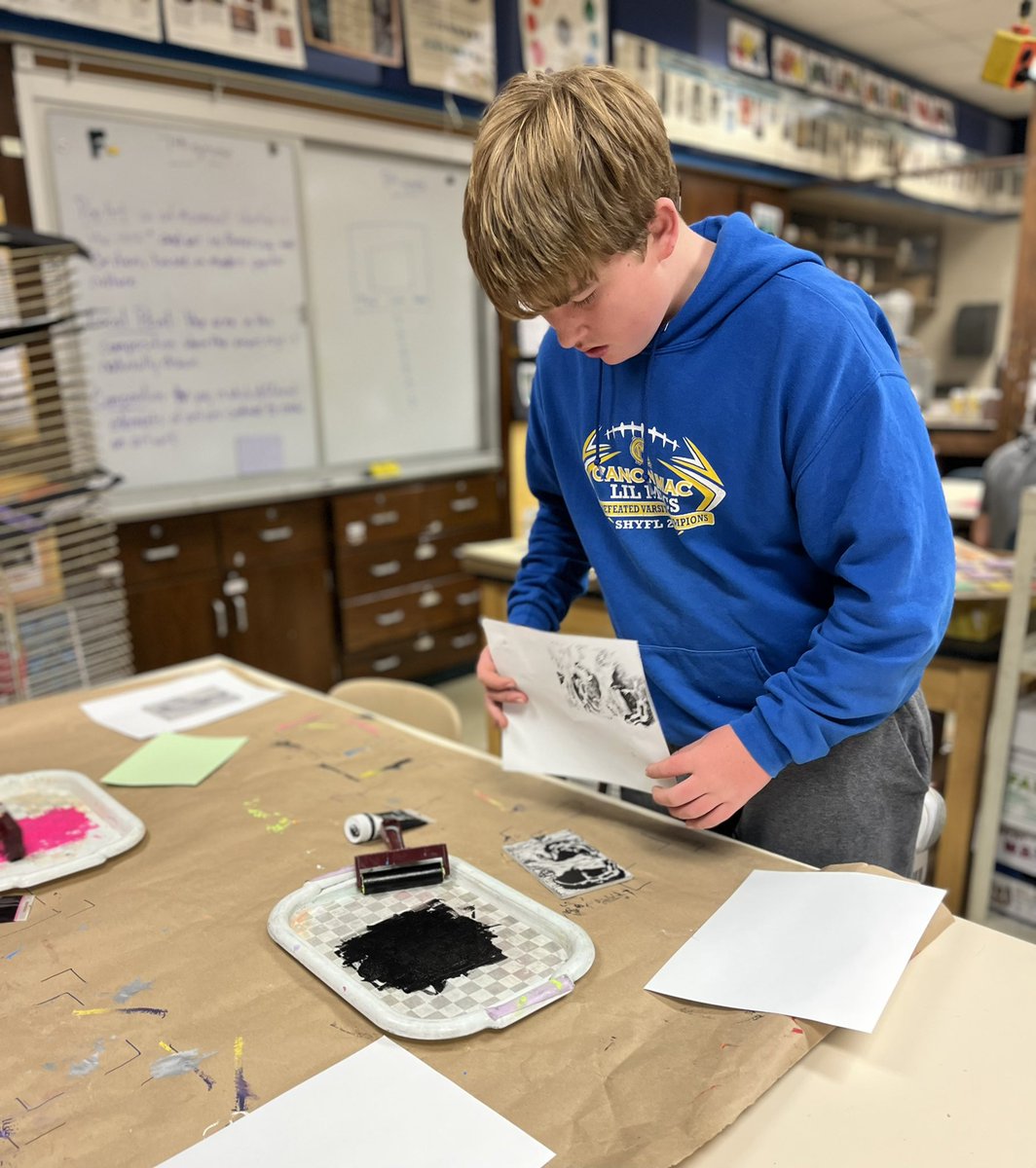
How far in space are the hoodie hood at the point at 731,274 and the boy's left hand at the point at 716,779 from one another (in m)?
0.39

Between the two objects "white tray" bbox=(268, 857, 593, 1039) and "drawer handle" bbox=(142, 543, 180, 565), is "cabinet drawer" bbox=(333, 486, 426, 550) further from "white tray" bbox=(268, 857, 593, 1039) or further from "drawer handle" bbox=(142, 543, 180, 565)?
"white tray" bbox=(268, 857, 593, 1039)

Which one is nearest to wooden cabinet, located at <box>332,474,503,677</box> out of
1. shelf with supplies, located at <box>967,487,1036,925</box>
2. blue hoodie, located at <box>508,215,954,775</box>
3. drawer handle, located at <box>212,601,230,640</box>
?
drawer handle, located at <box>212,601,230,640</box>

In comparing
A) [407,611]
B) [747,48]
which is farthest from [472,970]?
[747,48]

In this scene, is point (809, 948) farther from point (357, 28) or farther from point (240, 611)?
point (357, 28)

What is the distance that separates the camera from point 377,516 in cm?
345

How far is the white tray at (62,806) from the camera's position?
943 mm

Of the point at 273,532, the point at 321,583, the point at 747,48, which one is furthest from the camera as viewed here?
the point at 747,48

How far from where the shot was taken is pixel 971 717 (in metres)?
1.94

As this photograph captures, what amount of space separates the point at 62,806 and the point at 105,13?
2.37m

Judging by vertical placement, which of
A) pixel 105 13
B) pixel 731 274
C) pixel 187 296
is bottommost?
pixel 731 274

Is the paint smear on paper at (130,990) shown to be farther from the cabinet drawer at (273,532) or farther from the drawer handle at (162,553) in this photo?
the cabinet drawer at (273,532)

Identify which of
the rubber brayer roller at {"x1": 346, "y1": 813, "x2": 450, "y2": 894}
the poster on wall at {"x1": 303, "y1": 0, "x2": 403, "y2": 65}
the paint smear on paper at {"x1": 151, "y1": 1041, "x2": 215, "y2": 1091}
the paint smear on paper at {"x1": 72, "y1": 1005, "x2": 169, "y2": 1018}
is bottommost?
the paint smear on paper at {"x1": 72, "y1": 1005, "x2": 169, "y2": 1018}

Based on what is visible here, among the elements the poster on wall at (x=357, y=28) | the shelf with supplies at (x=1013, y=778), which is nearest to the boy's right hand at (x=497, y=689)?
the shelf with supplies at (x=1013, y=778)

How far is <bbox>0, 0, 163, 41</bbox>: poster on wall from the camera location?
2373 millimetres
